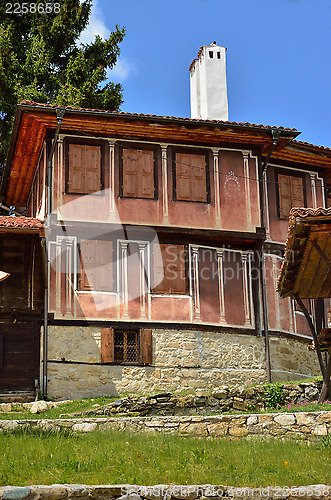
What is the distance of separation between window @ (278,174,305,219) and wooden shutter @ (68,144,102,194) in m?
5.71

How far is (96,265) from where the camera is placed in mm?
22797

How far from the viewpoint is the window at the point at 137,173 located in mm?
23638

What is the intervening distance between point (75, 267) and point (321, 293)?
720 centimetres

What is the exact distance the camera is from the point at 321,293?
18.4 metres

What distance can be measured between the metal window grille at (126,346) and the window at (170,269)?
1.42 metres

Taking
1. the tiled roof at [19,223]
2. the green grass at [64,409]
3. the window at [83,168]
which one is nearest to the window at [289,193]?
the window at [83,168]

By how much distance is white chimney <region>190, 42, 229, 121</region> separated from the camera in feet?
89.7

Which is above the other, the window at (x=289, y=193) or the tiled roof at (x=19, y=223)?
the window at (x=289, y=193)

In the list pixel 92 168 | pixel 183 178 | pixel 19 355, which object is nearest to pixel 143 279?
pixel 183 178

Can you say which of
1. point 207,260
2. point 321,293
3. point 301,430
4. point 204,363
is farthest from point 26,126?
point 301,430

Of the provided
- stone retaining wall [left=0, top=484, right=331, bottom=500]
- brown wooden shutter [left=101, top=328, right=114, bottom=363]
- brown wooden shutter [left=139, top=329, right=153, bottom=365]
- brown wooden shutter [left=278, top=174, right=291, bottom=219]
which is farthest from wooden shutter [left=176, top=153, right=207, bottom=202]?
stone retaining wall [left=0, top=484, right=331, bottom=500]

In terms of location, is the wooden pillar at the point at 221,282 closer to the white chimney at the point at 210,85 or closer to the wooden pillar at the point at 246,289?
the wooden pillar at the point at 246,289

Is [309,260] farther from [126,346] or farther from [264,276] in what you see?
[264,276]

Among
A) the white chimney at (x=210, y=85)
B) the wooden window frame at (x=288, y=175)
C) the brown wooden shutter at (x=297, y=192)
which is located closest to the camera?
the wooden window frame at (x=288, y=175)
